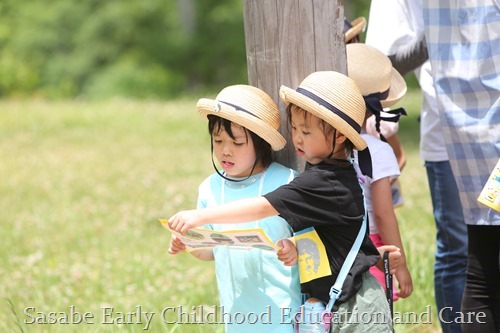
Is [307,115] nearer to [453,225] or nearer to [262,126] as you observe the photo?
[262,126]

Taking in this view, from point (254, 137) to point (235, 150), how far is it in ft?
0.27

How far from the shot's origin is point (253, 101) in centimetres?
303

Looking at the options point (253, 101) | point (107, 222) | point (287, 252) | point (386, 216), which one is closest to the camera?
point (287, 252)

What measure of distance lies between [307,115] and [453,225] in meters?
1.26

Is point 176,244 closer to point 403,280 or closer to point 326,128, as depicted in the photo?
point 326,128

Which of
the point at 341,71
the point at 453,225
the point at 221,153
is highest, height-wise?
the point at 341,71

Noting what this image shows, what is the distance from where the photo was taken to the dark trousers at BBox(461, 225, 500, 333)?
3322 mm

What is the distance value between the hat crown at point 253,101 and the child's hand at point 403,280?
727 mm

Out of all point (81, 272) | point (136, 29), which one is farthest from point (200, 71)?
point (81, 272)

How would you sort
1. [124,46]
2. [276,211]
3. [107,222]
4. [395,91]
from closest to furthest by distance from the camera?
[276,211]
[395,91]
[107,222]
[124,46]

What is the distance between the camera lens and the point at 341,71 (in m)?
3.19

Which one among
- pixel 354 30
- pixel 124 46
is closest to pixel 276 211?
pixel 354 30

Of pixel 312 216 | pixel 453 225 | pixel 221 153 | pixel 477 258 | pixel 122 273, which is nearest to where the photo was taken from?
pixel 312 216

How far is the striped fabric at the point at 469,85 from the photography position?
315 centimetres
